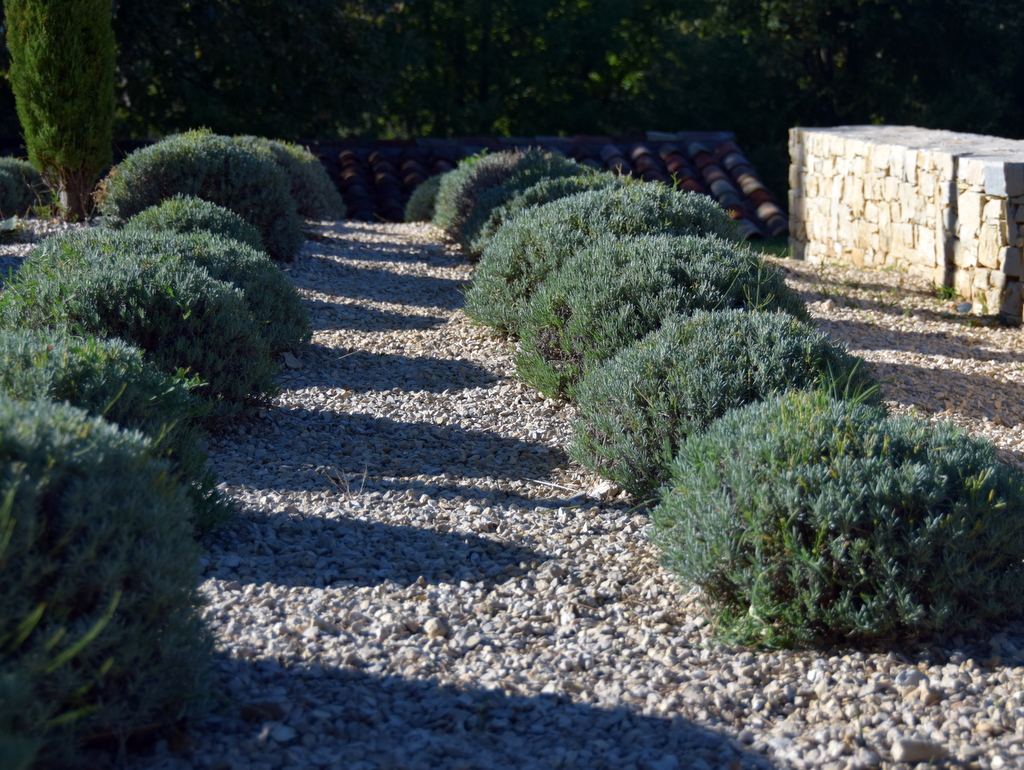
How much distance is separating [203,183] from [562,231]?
3.52 metres

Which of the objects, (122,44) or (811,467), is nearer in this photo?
(811,467)

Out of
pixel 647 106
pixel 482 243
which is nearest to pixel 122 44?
pixel 482 243

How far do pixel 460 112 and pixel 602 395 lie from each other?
57.3 ft

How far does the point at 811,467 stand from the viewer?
105 inches

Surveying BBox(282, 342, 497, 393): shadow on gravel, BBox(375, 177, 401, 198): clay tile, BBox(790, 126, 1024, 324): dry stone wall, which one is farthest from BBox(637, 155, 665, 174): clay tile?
BBox(282, 342, 497, 393): shadow on gravel

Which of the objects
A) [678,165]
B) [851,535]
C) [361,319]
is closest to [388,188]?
[678,165]

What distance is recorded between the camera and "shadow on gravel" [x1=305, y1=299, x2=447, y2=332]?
6344 mm

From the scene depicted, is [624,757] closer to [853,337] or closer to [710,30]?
[853,337]

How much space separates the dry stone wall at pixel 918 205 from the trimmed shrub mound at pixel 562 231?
2.31 meters

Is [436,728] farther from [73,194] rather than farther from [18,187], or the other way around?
[18,187]

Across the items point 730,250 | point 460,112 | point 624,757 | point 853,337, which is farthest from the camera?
point 460,112

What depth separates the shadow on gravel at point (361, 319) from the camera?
6.34 meters

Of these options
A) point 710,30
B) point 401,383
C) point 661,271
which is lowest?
point 401,383

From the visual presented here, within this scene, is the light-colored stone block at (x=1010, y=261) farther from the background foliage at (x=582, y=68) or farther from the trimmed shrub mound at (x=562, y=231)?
the background foliage at (x=582, y=68)
